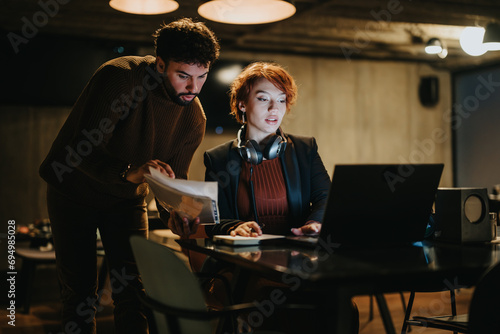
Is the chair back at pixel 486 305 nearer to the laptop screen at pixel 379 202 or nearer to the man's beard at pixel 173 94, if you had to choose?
the laptop screen at pixel 379 202

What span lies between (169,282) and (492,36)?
15.5 ft

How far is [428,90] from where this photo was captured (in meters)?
8.81

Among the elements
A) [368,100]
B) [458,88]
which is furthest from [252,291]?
[458,88]

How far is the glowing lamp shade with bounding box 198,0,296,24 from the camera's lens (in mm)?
2834

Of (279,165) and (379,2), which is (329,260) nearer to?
(279,165)

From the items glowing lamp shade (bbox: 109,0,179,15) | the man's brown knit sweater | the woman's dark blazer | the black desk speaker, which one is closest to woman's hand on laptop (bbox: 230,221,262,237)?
the woman's dark blazer

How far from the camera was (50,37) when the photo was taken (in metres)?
6.57

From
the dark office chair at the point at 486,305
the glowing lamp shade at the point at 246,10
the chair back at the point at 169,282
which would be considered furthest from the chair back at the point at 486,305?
the glowing lamp shade at the point at 246,10

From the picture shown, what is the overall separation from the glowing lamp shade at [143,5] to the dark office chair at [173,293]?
75.8 inches

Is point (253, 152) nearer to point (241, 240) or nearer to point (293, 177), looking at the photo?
point (293, 177)

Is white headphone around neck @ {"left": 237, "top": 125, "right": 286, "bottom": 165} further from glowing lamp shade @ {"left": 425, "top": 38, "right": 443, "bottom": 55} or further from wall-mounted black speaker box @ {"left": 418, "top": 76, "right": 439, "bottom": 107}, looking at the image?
wall-mounted black speaker box @ {"left": 418, "top": 76, "right": 439, "bottom": 107}

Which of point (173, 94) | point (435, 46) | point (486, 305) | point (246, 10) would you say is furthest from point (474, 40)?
point (486, 305)

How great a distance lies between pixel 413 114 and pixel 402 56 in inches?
39.7

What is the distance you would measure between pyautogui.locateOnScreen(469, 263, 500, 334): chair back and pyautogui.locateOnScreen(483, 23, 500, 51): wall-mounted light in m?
4.44
